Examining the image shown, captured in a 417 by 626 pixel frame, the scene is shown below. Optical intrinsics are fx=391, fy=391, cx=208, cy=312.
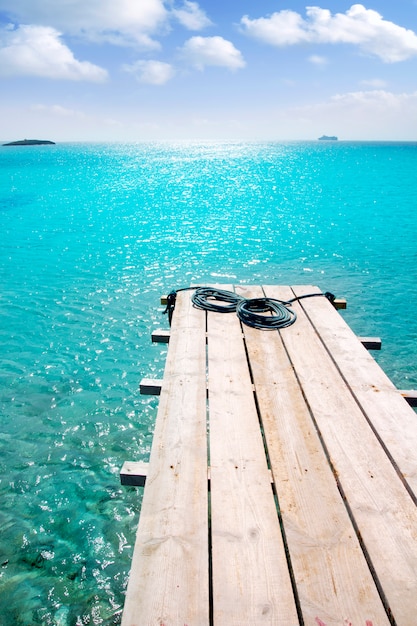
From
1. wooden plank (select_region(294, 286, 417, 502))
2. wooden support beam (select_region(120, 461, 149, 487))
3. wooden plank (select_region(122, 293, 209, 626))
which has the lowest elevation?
wooden support beam (select_region(120, 461, 149, 487))

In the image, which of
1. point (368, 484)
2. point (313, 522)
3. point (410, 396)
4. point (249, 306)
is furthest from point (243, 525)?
point (249, 306)

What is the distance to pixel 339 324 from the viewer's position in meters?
6.29

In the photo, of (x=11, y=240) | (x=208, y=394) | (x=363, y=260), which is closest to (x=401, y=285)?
(x=363, y=260)

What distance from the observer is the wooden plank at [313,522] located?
2.35 meters

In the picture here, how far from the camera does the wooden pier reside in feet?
7.79

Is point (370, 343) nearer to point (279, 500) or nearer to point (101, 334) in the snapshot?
point (279, 500)

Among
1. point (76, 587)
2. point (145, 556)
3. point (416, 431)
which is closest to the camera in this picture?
point (145, 556)

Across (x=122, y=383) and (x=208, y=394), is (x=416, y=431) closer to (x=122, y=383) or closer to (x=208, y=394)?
(x=208, y=394)

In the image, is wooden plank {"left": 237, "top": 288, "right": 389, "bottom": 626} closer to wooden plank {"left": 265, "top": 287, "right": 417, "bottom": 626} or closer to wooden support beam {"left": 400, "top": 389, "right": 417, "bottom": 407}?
wooden plank {"left": 265, "top": 287, "right": 417, "bottom": 626}

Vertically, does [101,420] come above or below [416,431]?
below

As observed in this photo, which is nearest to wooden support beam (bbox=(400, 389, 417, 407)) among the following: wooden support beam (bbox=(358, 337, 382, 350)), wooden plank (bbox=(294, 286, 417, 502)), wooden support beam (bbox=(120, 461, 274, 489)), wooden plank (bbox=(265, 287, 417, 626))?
wooden plank (bbox=(294, 286, 417, 502))

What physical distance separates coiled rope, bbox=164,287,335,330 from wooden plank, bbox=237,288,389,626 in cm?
181

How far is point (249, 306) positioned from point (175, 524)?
4.52 meters

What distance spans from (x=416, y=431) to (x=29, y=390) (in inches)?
337
